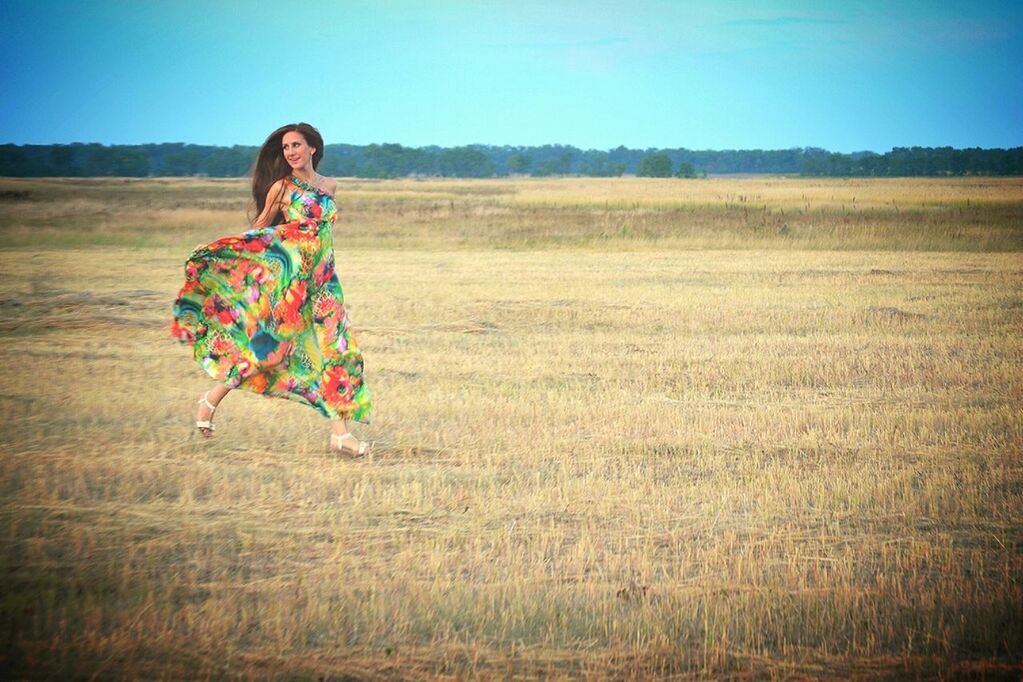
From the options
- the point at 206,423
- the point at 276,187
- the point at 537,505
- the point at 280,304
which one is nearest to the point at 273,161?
the point at 276,187

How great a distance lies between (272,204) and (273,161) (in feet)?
1.02

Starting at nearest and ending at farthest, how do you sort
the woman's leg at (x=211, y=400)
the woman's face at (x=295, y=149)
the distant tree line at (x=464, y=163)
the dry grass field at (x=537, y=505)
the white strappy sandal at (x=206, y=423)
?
the dry grass field at (x=537, y=505)
the woman's face at (x=295, y=149)
the woman's leg at (x=211, y=400)
the white strappy sandal at (x=206, y=423)
the distant tree line at (x=464, y=163)

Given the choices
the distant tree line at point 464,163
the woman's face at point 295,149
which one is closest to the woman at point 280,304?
the woman's face at point 295,149

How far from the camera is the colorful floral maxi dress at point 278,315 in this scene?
7.64m

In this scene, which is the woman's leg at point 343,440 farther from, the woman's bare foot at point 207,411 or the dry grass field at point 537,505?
the woman's bare foot at point 207,411

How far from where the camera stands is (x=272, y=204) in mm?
7734

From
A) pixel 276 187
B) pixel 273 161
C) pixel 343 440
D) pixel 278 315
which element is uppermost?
pixel 273 161

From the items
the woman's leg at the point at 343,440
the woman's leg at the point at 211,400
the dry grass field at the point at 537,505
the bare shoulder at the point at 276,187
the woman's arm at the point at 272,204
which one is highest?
the bare shoulder at the point at 276,187

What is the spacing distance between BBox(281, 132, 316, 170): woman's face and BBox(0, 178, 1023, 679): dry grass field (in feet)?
7.07

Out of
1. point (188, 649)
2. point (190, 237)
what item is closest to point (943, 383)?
point (188, 649)

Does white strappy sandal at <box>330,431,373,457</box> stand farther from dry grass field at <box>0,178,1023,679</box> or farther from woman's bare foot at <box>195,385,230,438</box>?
woman's bare foot at <box>195,385,230,438</box>

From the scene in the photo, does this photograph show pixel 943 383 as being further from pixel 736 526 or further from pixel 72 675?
pixel 72 675

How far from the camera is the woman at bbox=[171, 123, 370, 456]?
25.0ft

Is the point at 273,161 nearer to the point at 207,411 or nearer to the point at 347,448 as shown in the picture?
the point at 207,411
